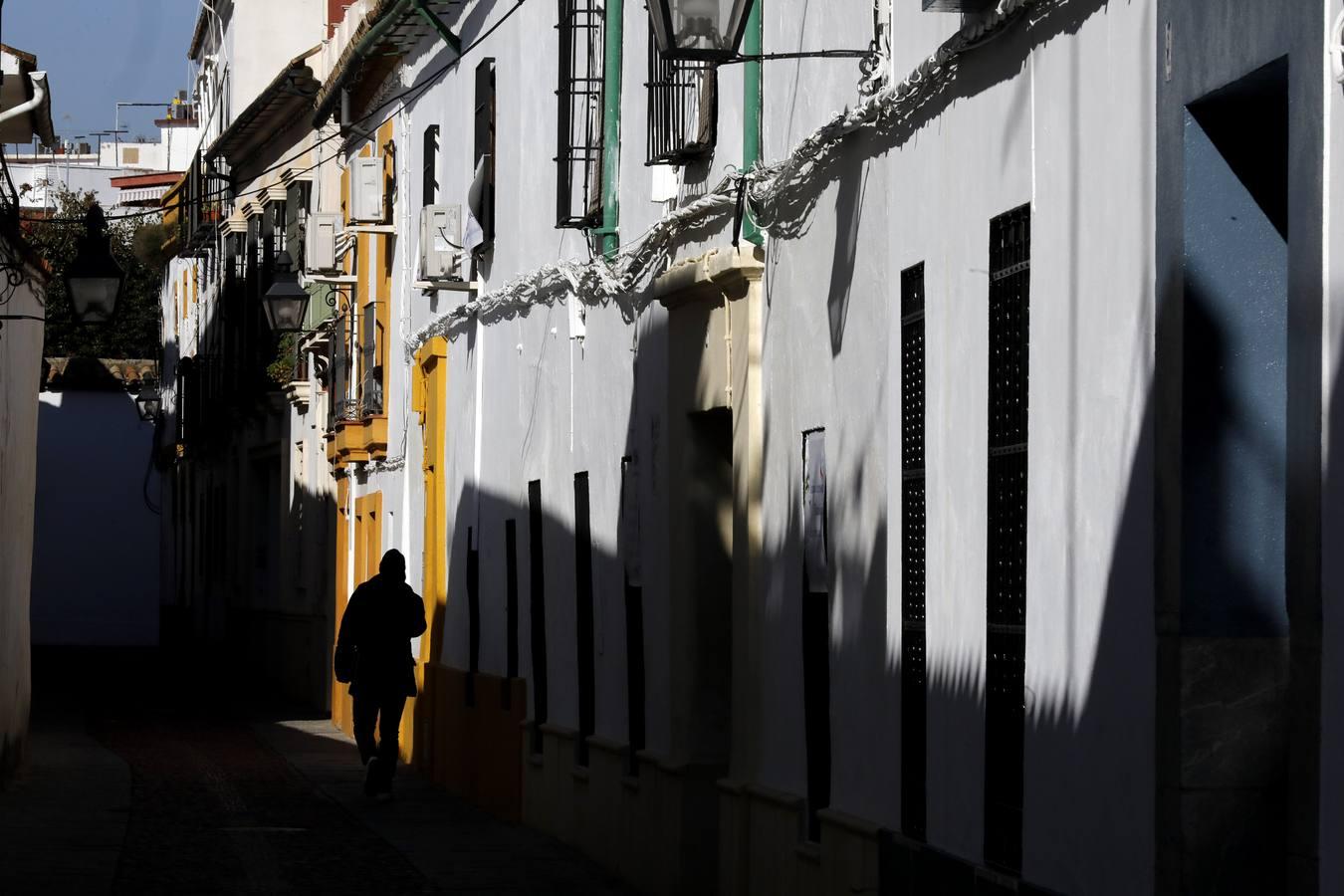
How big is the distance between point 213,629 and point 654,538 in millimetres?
29481

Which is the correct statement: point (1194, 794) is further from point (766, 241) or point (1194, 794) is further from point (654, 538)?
point (654, 538)

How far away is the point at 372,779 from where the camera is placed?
17500 millimetres

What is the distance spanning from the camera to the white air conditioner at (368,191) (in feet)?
77.8

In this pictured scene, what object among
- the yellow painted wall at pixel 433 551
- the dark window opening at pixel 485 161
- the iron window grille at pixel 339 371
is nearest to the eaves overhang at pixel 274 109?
the iron window grille at pixel 339 371

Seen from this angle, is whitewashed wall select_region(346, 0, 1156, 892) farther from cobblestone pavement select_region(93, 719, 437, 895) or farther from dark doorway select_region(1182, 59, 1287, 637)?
cobblestone pavement select_region(93, 719, 437, 895)

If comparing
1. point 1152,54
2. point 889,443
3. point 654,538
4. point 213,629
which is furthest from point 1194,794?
point 213,629

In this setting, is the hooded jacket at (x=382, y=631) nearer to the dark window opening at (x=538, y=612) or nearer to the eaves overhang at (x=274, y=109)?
the dark window opening at (x=538, y=612)

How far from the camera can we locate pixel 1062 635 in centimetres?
672

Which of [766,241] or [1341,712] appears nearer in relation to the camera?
[1341,712]

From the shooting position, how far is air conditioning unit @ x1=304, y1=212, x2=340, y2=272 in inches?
1089

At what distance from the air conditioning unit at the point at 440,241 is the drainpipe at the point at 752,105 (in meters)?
8.18

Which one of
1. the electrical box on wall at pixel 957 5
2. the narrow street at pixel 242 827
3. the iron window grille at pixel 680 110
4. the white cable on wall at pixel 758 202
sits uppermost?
the iron window grille at pixel 680 110

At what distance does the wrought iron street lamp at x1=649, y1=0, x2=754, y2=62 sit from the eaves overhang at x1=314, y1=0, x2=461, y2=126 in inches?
420

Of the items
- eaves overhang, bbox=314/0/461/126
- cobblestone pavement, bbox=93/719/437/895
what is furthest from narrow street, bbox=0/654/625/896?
eaves overhang, bbox=314/0/461/126
